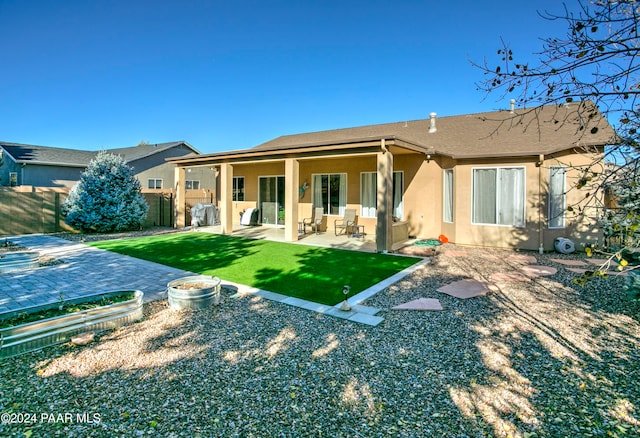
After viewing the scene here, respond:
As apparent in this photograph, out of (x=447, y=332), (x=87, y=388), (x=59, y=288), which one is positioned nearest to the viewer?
(x=87, y=388)

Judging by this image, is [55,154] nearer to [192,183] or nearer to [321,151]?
[192,183]

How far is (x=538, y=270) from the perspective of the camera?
25.9 ft

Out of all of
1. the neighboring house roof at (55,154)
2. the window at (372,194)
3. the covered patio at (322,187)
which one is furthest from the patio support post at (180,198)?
the neighboring house roof at (55,154)

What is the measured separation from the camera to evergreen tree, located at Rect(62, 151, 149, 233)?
14.0m

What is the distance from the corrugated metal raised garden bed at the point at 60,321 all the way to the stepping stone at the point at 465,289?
209 inches

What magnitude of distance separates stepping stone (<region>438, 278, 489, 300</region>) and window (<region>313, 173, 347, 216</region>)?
25.5ft

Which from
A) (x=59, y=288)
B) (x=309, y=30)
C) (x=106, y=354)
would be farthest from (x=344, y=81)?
(x=106, y=354)

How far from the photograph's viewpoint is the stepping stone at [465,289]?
241 inches

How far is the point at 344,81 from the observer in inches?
741

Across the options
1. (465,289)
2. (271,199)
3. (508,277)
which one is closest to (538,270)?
(508,277)

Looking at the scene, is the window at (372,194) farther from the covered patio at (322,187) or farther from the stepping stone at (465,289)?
the stepping stone at (465,289)

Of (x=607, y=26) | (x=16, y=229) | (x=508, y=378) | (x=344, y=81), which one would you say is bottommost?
(x=508, y=378)

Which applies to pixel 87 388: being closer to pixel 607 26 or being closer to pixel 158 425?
pixel 158 425

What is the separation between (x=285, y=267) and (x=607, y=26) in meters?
7.05
